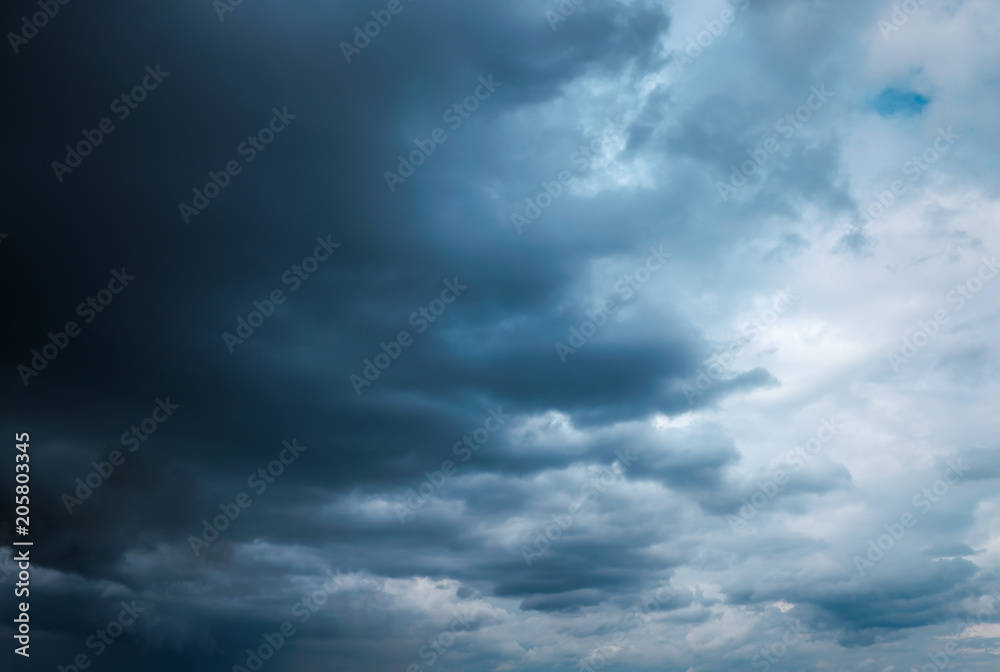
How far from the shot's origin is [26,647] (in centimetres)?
6419

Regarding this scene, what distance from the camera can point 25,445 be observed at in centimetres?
6925

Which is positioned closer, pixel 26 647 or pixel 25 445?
pixel 26 647

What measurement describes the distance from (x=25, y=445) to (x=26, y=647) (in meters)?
21.6

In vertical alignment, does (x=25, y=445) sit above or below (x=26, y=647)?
→ above
